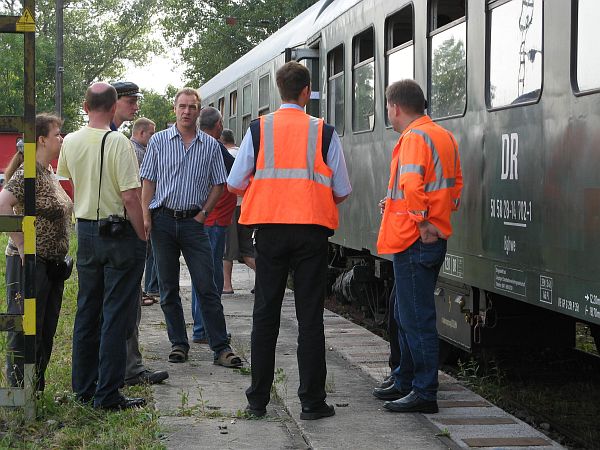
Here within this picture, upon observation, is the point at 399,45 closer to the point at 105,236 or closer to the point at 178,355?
the point at 178,355

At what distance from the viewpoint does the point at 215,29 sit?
43.9 m

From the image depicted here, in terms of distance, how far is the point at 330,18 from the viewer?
37.1 ft

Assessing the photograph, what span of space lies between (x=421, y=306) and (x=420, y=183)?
0.69m

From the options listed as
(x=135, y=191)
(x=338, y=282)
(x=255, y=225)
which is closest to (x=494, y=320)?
(x=255, y=225)

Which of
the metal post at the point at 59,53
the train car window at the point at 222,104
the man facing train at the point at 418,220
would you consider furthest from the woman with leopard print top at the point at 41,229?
the metal post at the point at 59,53

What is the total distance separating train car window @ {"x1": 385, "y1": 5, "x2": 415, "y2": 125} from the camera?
8531 millimetres

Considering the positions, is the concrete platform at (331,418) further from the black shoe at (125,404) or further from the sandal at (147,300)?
the sandal at (147,300)

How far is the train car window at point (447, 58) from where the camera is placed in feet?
24.3

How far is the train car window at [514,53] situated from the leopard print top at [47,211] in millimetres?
2555

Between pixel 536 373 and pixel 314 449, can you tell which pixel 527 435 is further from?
pixel 536 373

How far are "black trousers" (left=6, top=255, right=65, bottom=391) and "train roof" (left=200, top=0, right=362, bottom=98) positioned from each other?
4.55 metres

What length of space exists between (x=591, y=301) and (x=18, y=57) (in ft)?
138

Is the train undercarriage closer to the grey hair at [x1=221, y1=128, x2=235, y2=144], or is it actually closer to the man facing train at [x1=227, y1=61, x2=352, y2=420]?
the man facing train at [x1=227, y1=61, x2=352, y2=420]

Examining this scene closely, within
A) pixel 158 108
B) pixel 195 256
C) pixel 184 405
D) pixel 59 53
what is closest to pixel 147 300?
pixel 195 256
